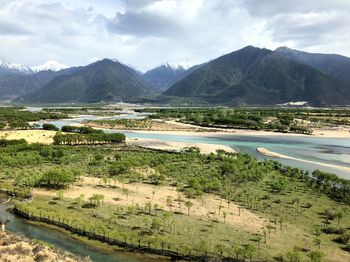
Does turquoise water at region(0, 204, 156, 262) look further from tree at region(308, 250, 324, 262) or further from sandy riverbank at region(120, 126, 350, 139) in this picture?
sandy riverbank at region(120, 126, 350, 139)

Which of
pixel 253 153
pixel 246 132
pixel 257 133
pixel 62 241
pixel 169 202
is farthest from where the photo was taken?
pixel 246 132

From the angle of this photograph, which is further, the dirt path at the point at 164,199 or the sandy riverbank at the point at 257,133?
the sandy riverbank at the point at 257,133

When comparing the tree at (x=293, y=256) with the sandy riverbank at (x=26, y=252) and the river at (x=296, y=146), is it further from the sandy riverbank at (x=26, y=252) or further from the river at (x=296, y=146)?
the river at (x=296, y=146)

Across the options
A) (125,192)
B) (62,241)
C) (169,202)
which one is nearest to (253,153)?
(169,202)

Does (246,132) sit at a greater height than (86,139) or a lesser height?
lesser

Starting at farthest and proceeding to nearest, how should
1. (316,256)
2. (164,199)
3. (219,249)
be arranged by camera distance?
(164,199)
(219,249)
(316,256)

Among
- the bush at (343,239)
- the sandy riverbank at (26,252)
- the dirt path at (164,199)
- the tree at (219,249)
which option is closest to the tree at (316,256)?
the bush at (343,239)

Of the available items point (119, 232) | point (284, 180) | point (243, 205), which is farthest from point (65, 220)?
point (284, 180)

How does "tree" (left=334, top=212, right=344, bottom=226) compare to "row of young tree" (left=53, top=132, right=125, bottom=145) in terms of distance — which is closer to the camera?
"tree" (left=334, top=212, right=344, bottom=226)

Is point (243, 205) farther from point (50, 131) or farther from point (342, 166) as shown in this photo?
point (50, 131)

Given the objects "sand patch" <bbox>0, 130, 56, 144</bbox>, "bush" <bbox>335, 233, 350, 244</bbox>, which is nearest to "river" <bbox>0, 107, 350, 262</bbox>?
"bush" <bbox>335, 233, 350, 244</bbox>

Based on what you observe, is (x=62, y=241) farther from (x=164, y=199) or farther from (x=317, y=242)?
(x=317, y=242)
